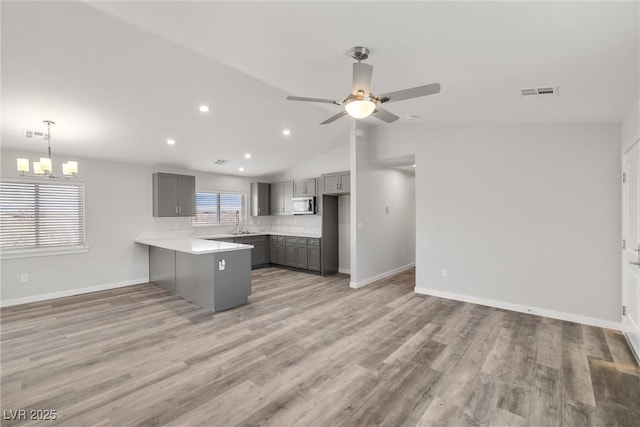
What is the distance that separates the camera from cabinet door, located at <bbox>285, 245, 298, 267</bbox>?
7.09 meters

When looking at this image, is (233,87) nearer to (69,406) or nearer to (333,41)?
(333,41)

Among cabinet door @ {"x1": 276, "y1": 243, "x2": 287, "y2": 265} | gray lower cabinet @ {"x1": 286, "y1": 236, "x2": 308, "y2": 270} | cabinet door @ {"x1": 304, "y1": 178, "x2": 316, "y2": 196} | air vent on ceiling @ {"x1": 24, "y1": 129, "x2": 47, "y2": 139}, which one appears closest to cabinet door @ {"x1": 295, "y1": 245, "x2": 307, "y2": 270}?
gray lower cabinet @ {"x1": 286, "y1": 236, "x2": 308, "y2": 270}

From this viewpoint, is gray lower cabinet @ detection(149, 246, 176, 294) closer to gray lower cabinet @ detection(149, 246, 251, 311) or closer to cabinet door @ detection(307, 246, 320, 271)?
gray lower cabinet @ detection(149, 246, 251, 311)

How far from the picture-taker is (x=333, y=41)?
2.46m

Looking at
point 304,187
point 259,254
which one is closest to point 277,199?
point 304,187

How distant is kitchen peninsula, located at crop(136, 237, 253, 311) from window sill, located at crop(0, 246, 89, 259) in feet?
5.26

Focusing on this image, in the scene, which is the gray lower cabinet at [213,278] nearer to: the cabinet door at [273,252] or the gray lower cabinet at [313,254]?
the gray lower cabinet at [313,254]

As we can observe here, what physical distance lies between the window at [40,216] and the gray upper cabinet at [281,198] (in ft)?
13.6

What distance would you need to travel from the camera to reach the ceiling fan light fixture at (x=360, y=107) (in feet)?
7.95

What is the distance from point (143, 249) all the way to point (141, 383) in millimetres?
4249

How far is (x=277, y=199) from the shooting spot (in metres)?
7.98

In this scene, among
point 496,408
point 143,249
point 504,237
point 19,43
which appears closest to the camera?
point 496,408

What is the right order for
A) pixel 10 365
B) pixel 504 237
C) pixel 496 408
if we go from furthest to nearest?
pixel 504 237, pixel 10 365, pixel 496 408

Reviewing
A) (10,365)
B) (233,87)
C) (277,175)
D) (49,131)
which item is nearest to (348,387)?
(10,365)
